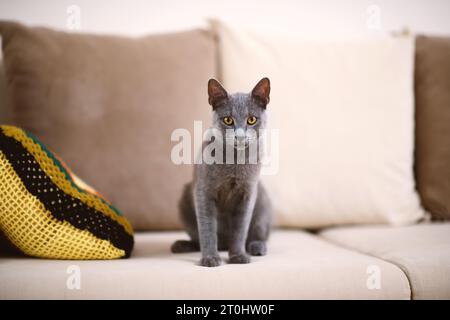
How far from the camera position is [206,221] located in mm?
1015

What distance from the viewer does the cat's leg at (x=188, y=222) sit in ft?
3.72

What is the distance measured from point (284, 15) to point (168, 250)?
3.69ft

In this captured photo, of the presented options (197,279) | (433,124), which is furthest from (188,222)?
(433,124)

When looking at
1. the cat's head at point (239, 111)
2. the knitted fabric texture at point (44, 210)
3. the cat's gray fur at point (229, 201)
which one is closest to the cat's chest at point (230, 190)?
the cat's gray fur at point (229, 201)

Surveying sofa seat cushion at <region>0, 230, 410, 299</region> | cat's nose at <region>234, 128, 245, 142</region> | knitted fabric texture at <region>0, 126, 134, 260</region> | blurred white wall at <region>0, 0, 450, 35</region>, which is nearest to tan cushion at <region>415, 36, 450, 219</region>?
blurred white wall at <region>0, 0, 450, 35</region>

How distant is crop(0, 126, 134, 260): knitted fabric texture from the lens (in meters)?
0.92

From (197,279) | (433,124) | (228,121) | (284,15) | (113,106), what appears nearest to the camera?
(197,279)

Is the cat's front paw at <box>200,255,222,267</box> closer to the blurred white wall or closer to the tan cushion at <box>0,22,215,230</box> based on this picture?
the tan cushion at <box>0,22,215,230</box>

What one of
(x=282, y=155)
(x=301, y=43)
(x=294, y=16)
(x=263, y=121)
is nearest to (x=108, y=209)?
(x=263, y=121)

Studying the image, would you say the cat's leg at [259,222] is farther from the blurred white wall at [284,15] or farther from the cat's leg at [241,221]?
the blurred white wall at [284,15]

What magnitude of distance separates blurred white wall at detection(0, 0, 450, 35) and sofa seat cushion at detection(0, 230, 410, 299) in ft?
3.47

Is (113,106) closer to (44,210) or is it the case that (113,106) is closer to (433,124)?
(44,210)

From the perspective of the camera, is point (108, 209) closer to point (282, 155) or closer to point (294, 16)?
point (282, 155)

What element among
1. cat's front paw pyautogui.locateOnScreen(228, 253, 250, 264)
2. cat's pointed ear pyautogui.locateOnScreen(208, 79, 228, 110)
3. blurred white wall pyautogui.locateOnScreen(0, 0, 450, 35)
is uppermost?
blurred white wall pyautogui.locateOnScreen(0, 0, 450, 35)
